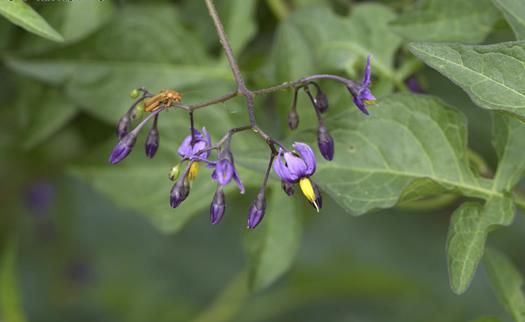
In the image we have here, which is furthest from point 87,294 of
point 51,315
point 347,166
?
point 347,166

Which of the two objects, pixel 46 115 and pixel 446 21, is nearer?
pixel 446 21

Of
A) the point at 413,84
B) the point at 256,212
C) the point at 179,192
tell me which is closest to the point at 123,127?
the point at 179,192

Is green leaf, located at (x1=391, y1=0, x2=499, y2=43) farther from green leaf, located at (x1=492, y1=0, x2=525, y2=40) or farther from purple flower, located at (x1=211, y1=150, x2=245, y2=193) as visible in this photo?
purple flower, located at (x1=211, y1=150, x2=245, y2=193)

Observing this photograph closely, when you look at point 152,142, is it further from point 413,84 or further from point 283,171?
point 413,84

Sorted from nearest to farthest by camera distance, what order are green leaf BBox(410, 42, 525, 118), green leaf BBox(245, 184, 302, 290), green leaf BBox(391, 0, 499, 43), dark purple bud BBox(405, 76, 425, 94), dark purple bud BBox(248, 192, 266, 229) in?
1. green leaf BBox(410, 42, 525, 118)
2. dark purple bud BBox(248, 192, 266, 229)
3. green leaf BBox(391, 0, 499, 43)
4. green leaf BBox(245, 184, 302, 290)
5. dark purple bud BBox(405, 76, 425, 94)

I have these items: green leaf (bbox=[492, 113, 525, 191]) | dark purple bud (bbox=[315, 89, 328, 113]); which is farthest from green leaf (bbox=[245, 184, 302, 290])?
green leaf (bbox=[492, 113, 525, 191])

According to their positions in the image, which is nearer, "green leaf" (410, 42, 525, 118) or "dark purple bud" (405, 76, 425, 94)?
"green leaf" (410, 42, 525, 118)

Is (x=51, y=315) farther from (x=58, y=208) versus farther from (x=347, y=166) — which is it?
(x=347, y=166)
